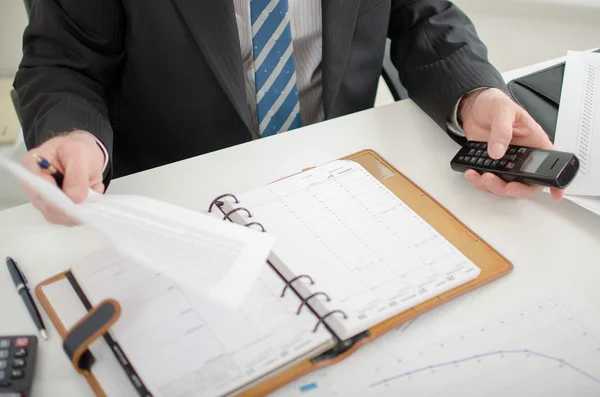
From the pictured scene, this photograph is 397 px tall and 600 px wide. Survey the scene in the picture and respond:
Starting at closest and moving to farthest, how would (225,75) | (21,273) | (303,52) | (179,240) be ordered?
(179,240) → (21,273) → (225,75) → (303,52)

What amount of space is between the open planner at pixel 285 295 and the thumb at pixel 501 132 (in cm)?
12

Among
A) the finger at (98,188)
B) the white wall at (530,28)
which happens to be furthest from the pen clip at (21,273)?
the white wall at (530,28)

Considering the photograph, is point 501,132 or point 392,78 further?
point 392,78

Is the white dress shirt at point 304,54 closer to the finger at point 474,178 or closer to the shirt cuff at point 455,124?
the shirt cuff at point 455,124

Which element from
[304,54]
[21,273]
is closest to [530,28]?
[304,54]

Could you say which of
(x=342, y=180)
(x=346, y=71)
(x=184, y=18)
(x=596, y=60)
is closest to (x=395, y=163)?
(x=342, y=180)

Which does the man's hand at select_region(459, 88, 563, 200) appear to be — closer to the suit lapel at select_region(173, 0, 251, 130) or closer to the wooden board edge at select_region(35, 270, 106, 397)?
the suit lapel at select_region(173, 0, 251, 130)

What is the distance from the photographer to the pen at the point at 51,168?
0.55 metres

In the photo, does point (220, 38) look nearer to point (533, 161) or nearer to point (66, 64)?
point (66, 64)

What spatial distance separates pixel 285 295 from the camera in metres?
0.58

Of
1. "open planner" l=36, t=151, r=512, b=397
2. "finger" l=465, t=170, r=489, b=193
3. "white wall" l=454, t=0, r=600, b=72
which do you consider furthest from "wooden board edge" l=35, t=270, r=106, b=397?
"white wall" l=454, t=0, r=600, b=72

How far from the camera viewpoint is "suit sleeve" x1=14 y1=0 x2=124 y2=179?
2.42ft

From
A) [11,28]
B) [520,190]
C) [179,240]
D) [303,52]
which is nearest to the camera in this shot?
[179,240]

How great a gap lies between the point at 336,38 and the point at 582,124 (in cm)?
44
